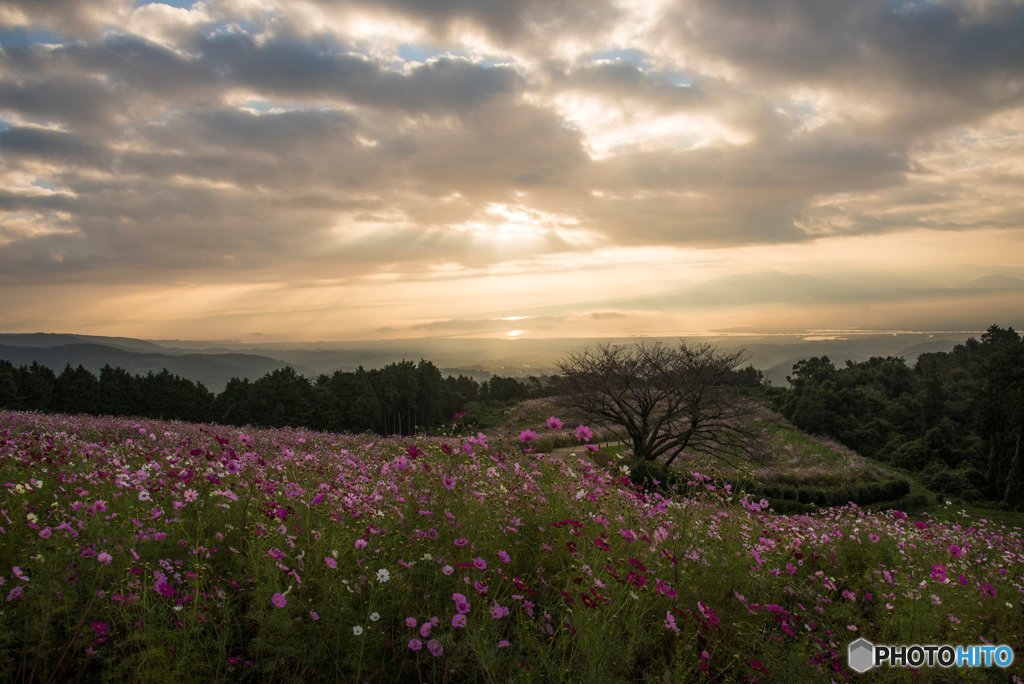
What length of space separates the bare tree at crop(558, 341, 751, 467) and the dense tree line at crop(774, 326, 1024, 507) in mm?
17313

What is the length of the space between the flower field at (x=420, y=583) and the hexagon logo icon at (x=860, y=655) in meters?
0.11

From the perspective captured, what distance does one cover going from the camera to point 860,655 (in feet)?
16.7

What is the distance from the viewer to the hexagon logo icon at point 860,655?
16.0 feet

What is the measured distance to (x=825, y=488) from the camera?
26.7 metres

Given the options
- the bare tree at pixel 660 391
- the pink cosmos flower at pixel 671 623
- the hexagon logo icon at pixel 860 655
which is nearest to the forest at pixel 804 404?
the bare tree at pixel 660 391

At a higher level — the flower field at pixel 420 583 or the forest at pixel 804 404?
the flower field at pixel 420 583

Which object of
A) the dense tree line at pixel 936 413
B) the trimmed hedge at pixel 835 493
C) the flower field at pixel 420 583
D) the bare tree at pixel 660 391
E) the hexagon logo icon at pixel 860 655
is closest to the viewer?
the flower field at pixel 420 583

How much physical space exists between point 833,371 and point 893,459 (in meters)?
20.8

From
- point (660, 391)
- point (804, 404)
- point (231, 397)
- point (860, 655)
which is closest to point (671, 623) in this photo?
point (860, 655)

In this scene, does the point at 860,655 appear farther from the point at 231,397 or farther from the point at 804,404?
the point at 231,397

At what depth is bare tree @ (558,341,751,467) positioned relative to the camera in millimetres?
26859

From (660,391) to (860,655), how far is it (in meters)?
23.0

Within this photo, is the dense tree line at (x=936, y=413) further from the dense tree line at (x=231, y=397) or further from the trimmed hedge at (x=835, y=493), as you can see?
the dense tree line at (x=231, y=397)

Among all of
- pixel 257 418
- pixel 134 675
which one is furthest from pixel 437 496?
pixel 257 418
